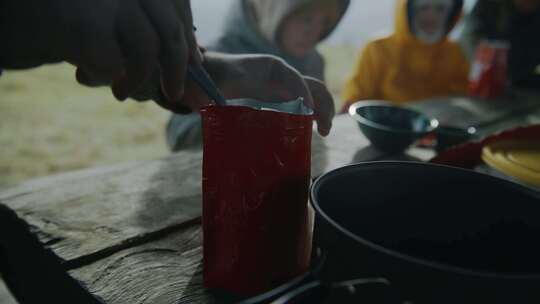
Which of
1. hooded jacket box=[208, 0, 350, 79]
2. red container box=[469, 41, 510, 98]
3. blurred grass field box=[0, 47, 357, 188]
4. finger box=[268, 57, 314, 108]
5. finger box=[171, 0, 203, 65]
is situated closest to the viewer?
finger box=[171, 0, 203, 65]

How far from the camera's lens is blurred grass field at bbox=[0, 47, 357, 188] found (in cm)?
388

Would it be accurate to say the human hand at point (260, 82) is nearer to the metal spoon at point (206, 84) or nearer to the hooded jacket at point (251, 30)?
the metal spoon at point (206, 84)

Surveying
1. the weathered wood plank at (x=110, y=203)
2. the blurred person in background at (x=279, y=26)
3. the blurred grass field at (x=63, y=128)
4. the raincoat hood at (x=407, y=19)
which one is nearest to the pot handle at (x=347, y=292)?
the weathered wood plank at (x=110, y=203)

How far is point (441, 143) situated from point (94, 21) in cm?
106

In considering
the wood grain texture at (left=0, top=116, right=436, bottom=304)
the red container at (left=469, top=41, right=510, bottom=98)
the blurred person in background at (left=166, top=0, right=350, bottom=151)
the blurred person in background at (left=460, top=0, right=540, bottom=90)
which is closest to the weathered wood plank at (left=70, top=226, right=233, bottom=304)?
the wood grain texture at (left=0, top=116, right=436, bottom=304)

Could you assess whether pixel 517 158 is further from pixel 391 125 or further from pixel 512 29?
pixel 512 29

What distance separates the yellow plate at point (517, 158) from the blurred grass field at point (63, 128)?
2.84 m

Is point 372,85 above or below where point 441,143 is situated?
below

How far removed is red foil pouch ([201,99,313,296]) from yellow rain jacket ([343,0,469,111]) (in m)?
2.34

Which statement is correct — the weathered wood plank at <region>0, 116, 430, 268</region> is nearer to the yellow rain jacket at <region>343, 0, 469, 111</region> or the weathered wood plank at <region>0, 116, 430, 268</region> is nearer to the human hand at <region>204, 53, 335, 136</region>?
the human hand at <region>204, 53, 335, 136</region>

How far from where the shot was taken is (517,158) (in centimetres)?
91

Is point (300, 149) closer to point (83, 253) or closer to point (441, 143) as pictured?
point (83, 253)

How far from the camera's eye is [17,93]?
216 inches

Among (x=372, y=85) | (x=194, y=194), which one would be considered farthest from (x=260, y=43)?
(x=194, y=194)
